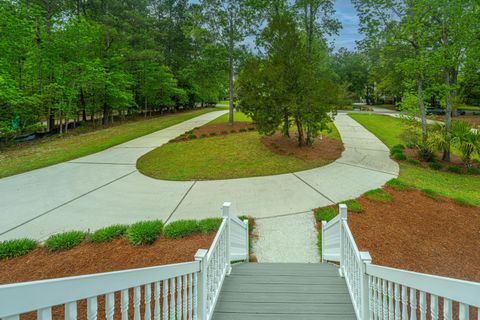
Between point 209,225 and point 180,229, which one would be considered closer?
point 180,229

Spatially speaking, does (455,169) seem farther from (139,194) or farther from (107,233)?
(107,233)

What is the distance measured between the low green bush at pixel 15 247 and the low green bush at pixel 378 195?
20.9 feet

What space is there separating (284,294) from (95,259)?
2673 mm

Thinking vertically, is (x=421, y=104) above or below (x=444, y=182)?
above

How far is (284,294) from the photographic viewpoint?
262cm

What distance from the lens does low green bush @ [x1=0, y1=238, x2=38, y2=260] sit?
12.1ft

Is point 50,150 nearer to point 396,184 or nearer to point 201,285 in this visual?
point 201,285

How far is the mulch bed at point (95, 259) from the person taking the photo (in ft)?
10.9

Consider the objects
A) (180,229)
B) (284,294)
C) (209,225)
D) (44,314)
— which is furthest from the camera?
(209,225)

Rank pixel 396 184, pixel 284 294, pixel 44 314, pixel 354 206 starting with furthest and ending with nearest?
1. pixel 396 184
2. pixel 354 206
3. pixel 284 294
4. pixel 44 314

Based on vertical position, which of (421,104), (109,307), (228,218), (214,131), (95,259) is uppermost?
(421,104)

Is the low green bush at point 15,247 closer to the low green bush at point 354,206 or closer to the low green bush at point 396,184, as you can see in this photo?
the low green bush at point 354,206

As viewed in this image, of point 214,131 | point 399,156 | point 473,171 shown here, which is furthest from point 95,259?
point 214,131

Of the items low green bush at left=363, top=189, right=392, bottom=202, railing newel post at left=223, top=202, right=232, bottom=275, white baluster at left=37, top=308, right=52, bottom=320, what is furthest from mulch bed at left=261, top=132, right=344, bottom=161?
white baluster at left=37, top=308, right=52, bottom=320
